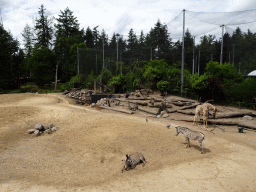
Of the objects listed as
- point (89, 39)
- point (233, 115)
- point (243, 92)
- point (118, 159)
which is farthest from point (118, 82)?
point (89, 39)

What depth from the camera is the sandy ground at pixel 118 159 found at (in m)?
4.09

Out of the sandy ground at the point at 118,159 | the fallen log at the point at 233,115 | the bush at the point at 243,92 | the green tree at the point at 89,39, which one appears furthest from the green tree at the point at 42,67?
the fallen log at the point at 233,115

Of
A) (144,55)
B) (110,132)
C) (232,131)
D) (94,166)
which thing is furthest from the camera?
(144,55)

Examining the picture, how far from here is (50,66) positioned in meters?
26.1

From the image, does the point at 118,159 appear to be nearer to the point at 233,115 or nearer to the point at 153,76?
the point at 233,115

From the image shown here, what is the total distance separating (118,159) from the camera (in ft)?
17.2

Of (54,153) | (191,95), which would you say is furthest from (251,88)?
(54,153)

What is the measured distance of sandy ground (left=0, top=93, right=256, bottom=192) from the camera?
161 inches

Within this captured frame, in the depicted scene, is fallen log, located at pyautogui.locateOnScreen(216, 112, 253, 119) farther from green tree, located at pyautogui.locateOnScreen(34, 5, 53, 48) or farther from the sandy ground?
green tree, located at pyautogui.locateOnScreen(34, 5, 53, 48)

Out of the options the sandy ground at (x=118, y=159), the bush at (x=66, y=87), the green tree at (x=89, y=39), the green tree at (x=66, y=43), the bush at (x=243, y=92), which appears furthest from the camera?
the green tree at (x=89, y=39)

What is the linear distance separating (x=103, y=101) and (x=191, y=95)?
754 centimetres

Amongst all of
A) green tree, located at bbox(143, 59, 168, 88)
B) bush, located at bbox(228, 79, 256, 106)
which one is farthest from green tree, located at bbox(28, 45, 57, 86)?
bush, located at bbox(228, 79, 256, 106)

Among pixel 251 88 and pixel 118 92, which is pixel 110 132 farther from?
pixel 118 92

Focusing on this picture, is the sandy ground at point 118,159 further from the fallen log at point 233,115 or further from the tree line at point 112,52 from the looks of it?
the tree line at point 112,52
